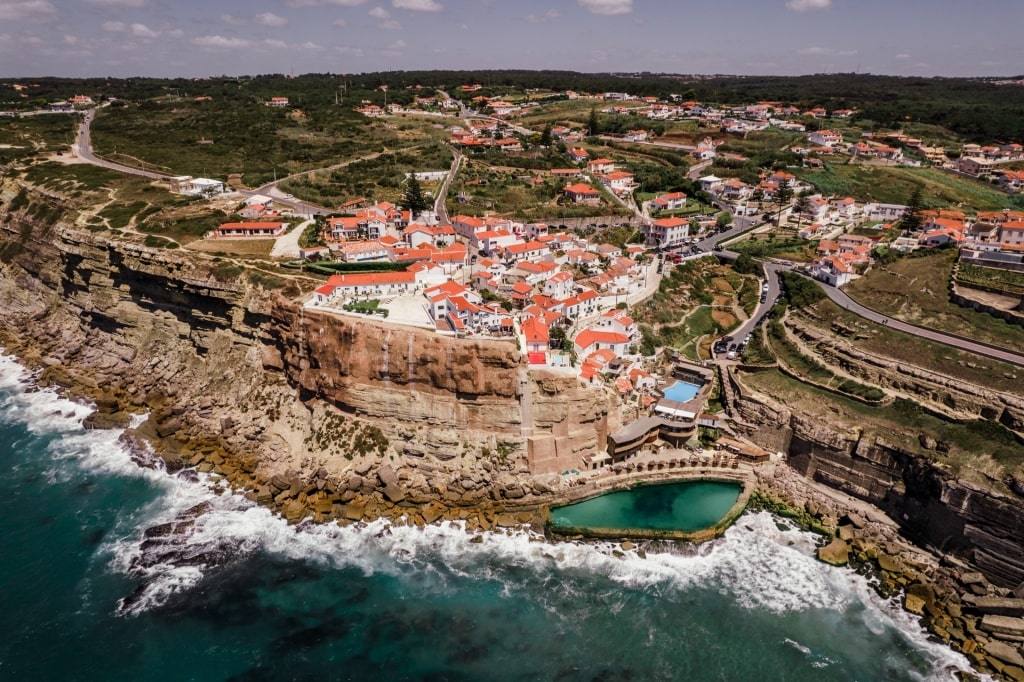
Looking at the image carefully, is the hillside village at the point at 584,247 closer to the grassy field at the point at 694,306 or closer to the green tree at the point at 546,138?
the grassy field at the point at 694,306

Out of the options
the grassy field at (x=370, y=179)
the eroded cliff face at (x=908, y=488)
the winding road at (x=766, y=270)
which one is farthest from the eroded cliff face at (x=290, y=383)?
the grassy field at (x=370, y=179)

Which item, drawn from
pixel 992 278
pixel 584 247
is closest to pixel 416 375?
pixel 584 247

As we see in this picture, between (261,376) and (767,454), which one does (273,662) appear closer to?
(261,376)

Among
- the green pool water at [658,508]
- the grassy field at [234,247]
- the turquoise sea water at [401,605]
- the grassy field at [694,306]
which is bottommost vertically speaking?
the turquoise sea water at [401,605]

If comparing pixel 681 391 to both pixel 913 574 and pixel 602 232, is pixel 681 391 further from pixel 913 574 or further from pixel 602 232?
pixel 602 232

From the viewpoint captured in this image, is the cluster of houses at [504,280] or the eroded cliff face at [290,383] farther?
the cluster of houses at [504,280]

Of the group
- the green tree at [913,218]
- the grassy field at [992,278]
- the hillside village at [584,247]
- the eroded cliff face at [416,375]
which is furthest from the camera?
the green tree at [913,218]

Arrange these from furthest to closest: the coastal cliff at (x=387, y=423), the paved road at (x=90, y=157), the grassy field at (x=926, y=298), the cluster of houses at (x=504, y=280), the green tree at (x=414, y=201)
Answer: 1. the paved road at (x=90, y=157)
2. the green tree at (x=414, y=201)
3. the grassy field at (x=926, y=298)
4. the cluster of houses at (x=504, y=280)
5. the coastal cliff at (x=387, y=423)

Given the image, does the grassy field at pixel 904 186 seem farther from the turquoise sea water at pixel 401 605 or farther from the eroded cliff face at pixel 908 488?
the turquoise sea water at pixel 401 605

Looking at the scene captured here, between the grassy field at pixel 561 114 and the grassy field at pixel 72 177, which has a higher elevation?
the grassy field at pixel 561 114
